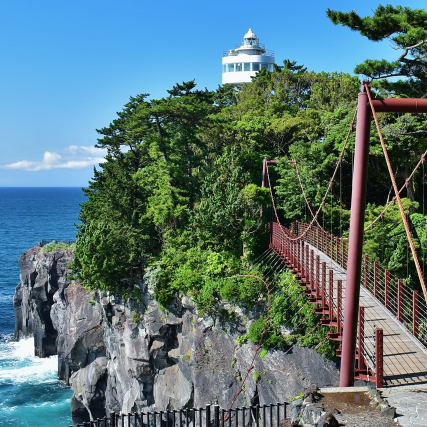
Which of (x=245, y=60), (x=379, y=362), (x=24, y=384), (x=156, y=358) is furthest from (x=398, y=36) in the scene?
(x=245, y=60)

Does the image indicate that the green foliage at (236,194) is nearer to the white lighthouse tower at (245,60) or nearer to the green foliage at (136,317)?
the green foliage at (136,317)

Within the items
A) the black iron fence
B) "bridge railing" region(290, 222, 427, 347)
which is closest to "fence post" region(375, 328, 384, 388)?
"bridge railing" region(290, 222, 427, 347)

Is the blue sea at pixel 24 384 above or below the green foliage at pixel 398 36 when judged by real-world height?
below

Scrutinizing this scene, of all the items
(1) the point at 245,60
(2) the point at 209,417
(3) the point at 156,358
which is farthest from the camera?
(1) the point at 245,60

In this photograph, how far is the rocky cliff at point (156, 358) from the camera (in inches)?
688

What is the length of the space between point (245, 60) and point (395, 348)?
171ft

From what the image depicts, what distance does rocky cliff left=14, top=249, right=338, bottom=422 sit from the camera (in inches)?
688

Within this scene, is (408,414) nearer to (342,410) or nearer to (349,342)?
(342,410)

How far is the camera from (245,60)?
192 ft

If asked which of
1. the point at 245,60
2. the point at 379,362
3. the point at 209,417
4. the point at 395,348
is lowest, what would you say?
the point at 209,417

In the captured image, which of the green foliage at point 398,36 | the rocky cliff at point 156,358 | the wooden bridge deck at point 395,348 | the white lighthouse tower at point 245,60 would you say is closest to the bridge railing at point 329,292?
the wooden bridge deck at point 395,348

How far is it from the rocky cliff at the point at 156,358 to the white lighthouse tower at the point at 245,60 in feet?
99.9

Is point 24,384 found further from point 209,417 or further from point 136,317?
point 209,417

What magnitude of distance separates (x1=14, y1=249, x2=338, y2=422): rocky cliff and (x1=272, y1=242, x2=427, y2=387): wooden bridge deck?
166 inches
